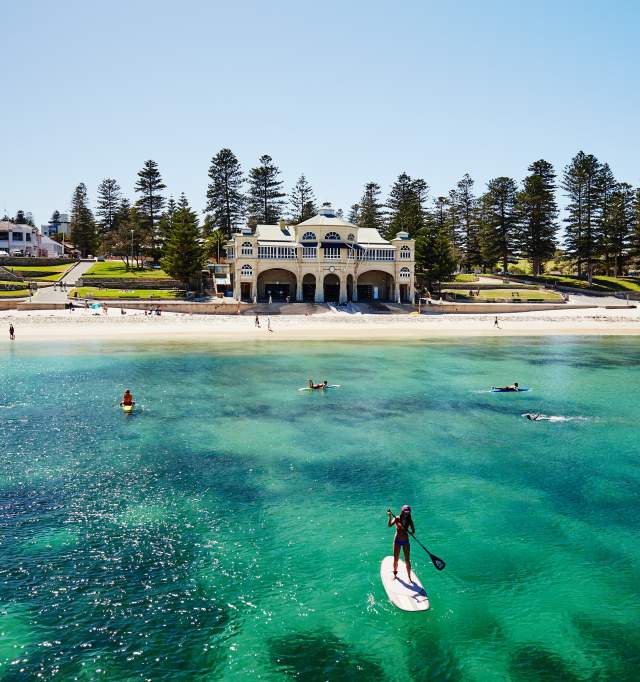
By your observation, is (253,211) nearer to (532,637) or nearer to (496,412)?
(496,412)

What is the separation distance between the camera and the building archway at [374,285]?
262ft

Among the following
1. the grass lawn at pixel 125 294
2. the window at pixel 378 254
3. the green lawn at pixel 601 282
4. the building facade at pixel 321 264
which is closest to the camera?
the grass lawn at pixel 125 294

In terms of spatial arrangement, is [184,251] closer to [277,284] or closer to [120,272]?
[277,284]

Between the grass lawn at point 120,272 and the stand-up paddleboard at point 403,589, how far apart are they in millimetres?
72327

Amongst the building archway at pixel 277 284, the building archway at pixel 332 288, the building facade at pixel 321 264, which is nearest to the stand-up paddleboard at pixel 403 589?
the building facade at pixel 321 264

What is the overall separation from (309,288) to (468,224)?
149 feet

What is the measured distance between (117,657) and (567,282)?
288ft

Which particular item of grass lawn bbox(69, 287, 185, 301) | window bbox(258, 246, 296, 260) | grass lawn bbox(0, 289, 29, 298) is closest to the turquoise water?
grass lawn bbox(69, 287, 185, 301)

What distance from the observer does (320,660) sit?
34.5 feet

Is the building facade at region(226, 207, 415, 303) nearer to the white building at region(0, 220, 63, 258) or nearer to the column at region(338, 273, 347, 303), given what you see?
the column at region(338, 273, 347, 303)

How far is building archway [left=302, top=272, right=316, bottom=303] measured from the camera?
76.6m

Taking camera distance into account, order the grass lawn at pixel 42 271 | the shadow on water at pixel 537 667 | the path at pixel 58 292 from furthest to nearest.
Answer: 1. the grass lawn at pixel 42 271
2. the path at pixel 58 292
3. the shadow on water at pixel 537 667

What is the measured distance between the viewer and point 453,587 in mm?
13023

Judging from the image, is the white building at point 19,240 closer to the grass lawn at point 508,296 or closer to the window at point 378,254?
the window at point 378,254
